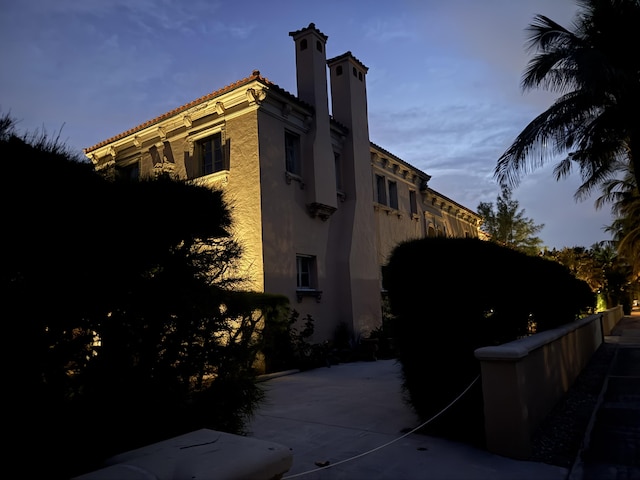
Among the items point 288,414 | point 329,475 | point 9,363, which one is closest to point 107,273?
point 9,363

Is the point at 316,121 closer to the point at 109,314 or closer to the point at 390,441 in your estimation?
the point at 390,441

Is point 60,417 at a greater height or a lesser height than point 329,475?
greater

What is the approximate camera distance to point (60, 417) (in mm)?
2783

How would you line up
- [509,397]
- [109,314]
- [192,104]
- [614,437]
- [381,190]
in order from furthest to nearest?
[381,190]
[192,104]
[614,437]
[509,397]
[109,314]

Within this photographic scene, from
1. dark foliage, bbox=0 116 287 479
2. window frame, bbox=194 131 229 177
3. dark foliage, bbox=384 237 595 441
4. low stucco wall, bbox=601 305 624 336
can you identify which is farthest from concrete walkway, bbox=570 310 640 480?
low stucco wall, bbox=601 305 624 336

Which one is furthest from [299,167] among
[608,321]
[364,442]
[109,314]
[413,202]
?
[608,321]

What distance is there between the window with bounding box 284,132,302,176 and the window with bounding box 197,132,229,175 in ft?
6.95

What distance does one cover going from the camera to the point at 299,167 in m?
14.5

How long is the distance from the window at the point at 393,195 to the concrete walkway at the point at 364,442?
42.2 ft

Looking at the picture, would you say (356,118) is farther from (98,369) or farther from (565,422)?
(98,369)

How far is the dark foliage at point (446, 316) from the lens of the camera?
5160mm

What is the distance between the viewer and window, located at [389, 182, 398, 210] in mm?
20745

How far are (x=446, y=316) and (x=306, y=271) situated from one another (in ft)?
31.0

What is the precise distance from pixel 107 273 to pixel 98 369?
27.7 inches
